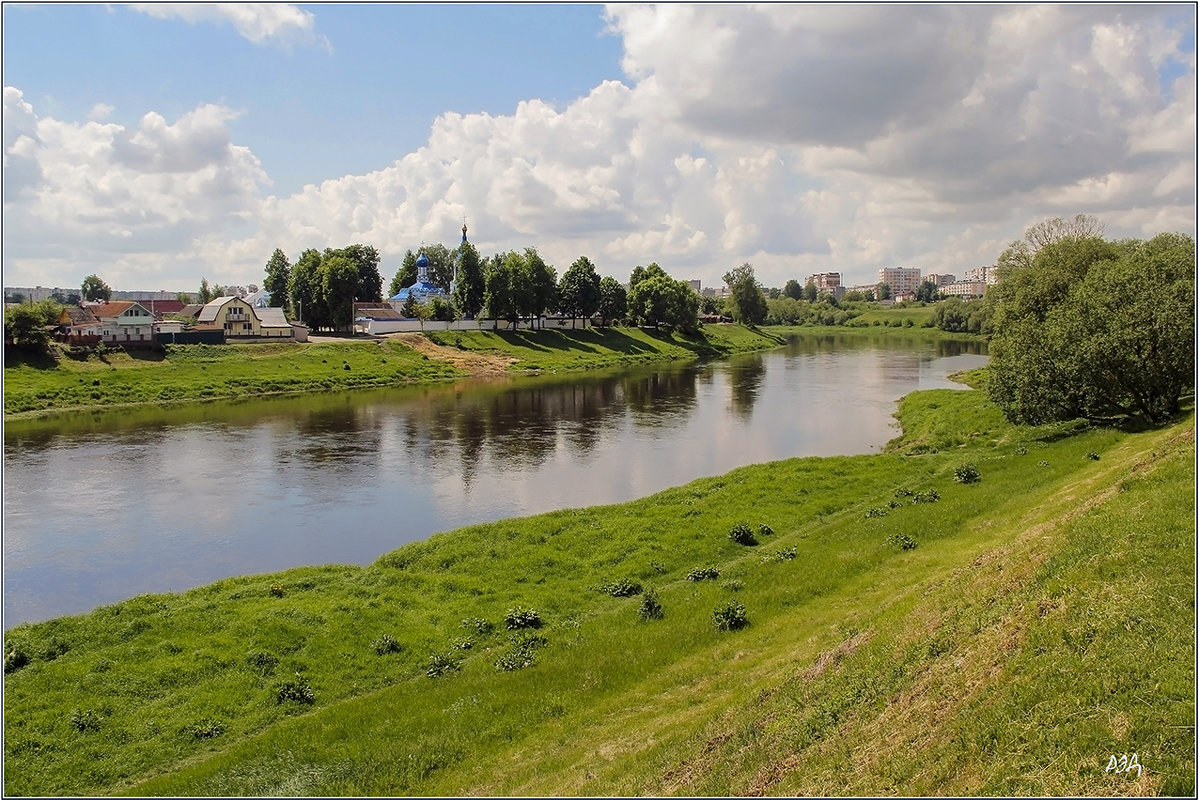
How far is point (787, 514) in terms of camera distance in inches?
1298

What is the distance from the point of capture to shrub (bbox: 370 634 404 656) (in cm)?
2119

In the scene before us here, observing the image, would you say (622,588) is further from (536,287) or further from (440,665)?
(536,287)

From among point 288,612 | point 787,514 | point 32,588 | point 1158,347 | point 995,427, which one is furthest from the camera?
point 995,427

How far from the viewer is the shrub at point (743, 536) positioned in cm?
2956

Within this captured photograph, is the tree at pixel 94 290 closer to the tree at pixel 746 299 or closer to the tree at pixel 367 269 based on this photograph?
the tree at pixel 367 269

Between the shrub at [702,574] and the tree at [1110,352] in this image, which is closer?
the shrub at [702,574]

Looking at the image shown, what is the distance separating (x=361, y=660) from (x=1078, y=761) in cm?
1655

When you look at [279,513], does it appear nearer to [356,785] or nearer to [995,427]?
[356,785]

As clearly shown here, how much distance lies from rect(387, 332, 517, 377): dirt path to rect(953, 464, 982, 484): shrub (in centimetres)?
7312

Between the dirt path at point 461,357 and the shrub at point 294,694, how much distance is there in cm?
8372

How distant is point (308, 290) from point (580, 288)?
150 ft

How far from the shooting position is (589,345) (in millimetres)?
127750

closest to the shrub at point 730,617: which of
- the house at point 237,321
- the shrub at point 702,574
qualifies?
the shrub at point 702,574

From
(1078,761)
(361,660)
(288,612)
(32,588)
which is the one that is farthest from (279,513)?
(1078,761)
